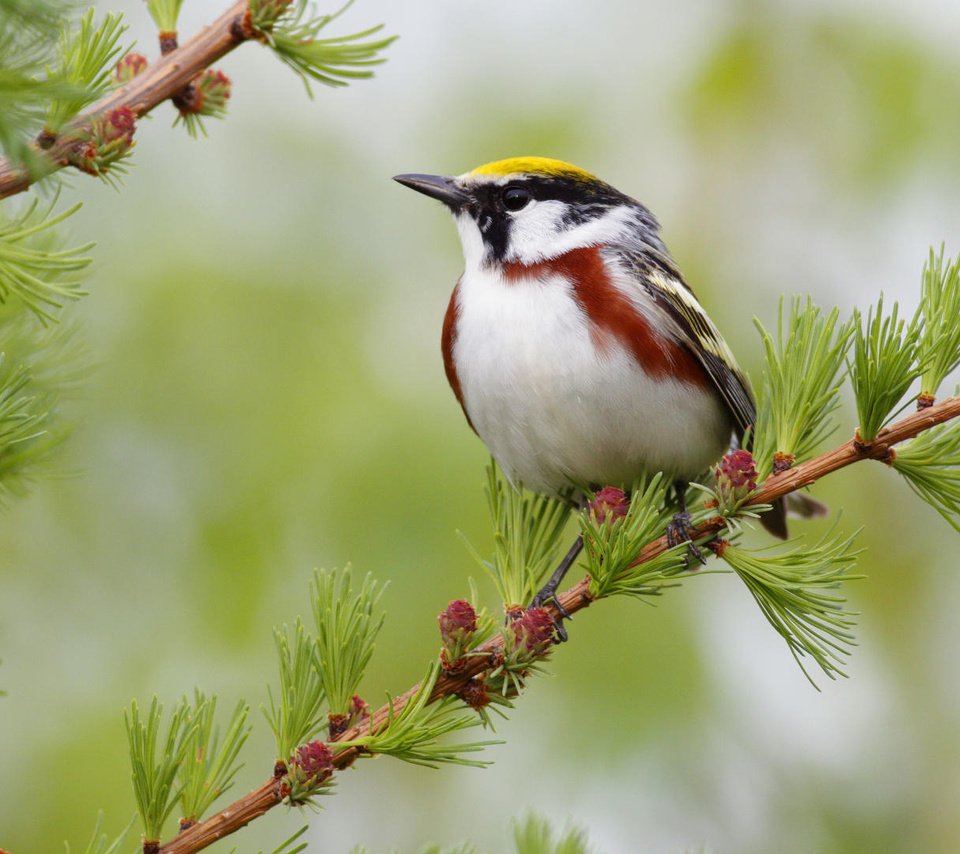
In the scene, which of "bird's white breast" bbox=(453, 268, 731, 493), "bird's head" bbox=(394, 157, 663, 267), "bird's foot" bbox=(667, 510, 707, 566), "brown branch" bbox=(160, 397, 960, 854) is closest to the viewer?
"brown branch" bbox=(160, 397, 960, 854)

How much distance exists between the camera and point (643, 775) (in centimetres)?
378

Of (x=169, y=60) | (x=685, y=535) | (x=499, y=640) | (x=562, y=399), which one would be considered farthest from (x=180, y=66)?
(x=562, y=399)

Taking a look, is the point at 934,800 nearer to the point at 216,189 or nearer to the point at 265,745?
Result: the point at 265,745

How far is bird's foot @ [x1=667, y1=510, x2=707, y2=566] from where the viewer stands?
6.90 feet

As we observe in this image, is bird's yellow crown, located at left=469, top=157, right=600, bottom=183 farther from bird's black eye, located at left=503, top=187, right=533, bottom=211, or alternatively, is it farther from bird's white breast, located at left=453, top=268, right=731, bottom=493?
bird's white breast, located at left=453, top=268, right=731, bottom=493

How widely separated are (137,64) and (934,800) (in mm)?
3578

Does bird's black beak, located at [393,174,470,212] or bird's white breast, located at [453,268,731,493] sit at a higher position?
bird's black beak, located at [393,174,470,212]

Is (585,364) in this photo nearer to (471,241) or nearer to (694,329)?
(694,329)

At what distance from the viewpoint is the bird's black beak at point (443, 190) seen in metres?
3.44

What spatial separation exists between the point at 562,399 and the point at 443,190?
928 mm

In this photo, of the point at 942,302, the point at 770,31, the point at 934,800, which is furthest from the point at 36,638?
the point at 770,31

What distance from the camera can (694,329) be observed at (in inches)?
121

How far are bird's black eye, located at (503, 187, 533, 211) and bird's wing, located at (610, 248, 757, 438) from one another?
1.39ft

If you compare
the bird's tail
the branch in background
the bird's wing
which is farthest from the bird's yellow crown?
the branch in background
